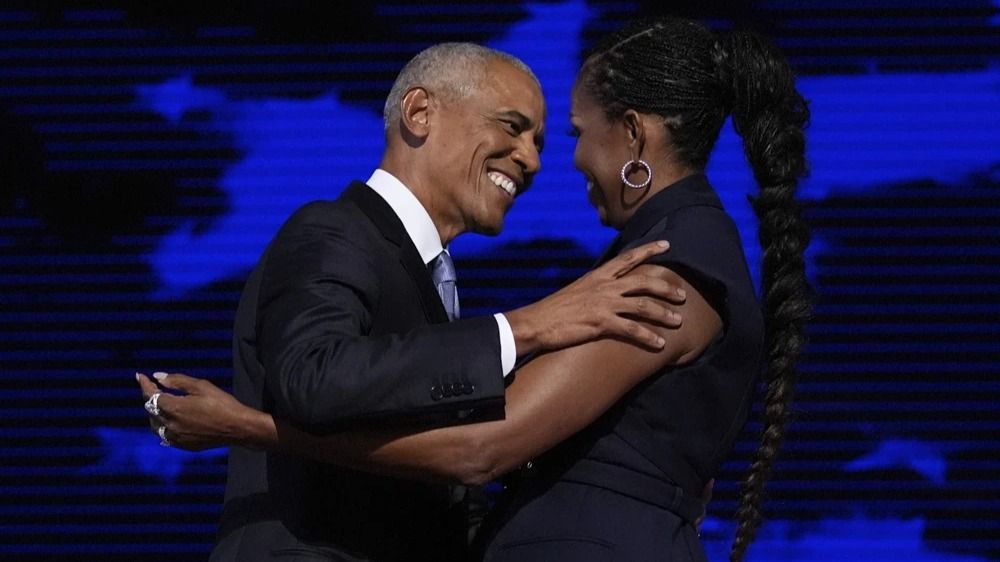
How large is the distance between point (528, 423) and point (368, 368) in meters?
0.26

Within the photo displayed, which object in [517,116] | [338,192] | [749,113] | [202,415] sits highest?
[338,192]

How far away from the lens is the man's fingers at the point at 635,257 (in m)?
2.56

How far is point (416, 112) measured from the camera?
3.18m

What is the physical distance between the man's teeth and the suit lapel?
0.36m

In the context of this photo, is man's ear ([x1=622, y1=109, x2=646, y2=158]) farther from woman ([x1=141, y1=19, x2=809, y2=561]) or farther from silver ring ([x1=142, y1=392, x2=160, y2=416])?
silver ring ([x1=142, y1=392, x2=160, y2=416])

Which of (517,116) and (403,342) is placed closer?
(403,342)

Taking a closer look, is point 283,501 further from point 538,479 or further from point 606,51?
point 606,51

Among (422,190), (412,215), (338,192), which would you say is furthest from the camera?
(338,192)

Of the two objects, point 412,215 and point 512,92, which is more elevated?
point 512,92

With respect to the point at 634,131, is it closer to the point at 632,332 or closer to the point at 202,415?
the point at 632,332

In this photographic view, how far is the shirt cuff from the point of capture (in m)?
2.50

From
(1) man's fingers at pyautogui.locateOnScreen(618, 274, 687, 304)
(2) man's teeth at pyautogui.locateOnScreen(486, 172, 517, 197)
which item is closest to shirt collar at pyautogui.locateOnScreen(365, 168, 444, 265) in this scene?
(2) man's teeth at pyautogui.locateOnScreen(486, 172, 517, 197)

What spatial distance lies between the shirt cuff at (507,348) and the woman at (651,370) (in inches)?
1.6

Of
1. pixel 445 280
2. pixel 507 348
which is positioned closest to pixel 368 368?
pixel 507 348
